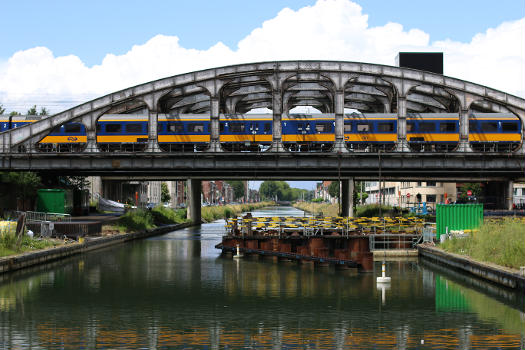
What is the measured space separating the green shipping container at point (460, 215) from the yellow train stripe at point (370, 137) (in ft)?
71.7

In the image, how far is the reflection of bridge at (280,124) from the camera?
210ft

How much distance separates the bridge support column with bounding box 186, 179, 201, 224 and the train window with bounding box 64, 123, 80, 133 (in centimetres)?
3261

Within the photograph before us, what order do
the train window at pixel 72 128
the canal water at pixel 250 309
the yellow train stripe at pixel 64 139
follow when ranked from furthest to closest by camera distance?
the train window at pixel 72 128 < the yellow train stripe at pixel 64 139 < the canal water at pixel 250 309

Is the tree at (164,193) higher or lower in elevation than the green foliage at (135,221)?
higher

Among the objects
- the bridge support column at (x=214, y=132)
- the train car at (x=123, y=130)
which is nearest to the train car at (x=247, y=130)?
the bridge support column at (x=214, y=132)

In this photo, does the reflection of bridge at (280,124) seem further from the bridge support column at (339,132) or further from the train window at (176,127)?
the train window at (176,127)

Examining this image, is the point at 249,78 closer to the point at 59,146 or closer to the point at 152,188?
the point at 59,146

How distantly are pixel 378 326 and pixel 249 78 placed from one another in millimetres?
52361

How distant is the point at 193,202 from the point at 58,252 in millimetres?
66467

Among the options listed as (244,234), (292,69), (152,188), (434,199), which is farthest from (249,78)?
(152,188)

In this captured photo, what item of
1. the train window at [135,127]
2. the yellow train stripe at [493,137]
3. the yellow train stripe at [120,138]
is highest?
the train window at [135,127]

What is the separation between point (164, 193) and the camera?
550 ft

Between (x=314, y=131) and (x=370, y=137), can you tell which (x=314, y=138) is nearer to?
(x=314, y=131)

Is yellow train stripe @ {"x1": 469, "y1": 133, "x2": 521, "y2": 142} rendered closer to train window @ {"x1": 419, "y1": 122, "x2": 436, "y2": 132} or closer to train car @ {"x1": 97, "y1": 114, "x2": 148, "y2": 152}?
train window @ {"x1": 419, "y1": 122, "x2": 436, "y2": 132}
